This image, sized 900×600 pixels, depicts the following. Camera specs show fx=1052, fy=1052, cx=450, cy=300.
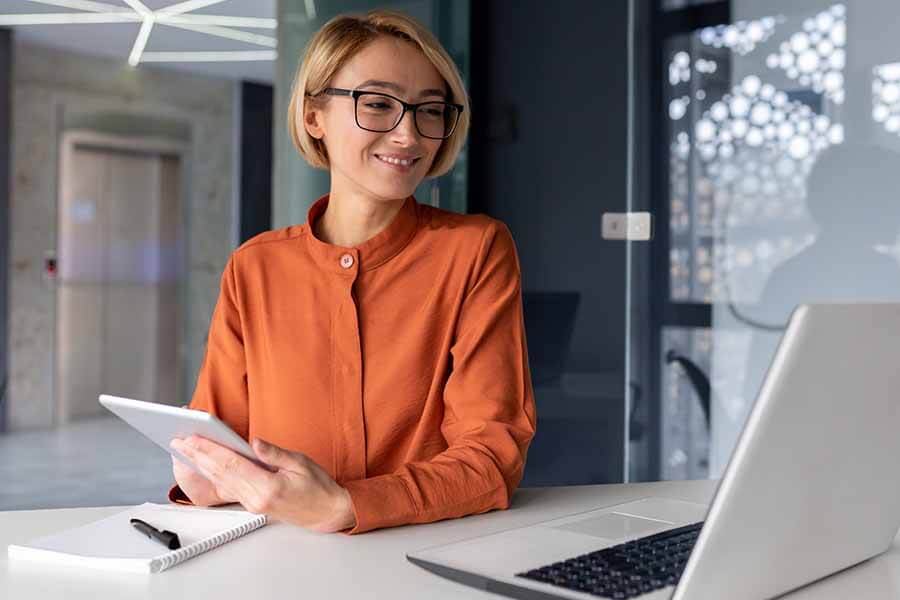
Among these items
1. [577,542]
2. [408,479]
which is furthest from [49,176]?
[577,542]

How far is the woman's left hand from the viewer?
1123mm

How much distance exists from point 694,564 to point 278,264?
1030 mm

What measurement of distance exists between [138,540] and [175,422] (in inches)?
5.8

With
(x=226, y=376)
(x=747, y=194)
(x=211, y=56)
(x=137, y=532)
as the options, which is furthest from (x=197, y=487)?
(x=747, y=194)

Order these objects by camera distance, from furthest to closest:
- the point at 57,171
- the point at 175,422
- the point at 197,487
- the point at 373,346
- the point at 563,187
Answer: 1. the point at 563,187
2. the point at 57,171
3. the point at 373,346
4. the point at 197,487
5. the point at 175,422

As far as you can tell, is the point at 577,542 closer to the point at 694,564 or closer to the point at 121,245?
the point at 694,564

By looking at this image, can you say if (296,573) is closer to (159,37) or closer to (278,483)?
(278,483)

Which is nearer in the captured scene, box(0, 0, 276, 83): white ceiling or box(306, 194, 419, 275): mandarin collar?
box(306, 194, 419, 275): mandarin collar

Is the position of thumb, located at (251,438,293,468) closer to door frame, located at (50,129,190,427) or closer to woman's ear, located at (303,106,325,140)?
woman's ear, located at (303,106,325,140)

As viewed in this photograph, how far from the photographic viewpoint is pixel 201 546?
111 centimetres

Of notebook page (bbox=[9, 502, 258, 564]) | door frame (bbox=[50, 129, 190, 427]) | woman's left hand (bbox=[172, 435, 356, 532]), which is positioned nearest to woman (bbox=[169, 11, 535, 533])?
notebook page (bbox=[9, 502, 258, 564])

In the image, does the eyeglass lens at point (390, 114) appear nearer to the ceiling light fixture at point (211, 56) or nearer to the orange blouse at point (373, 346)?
the orange blouse at point (373, 346)

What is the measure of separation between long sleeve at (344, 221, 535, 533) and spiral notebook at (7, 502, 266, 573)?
149 millimetres

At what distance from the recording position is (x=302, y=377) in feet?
5.25
